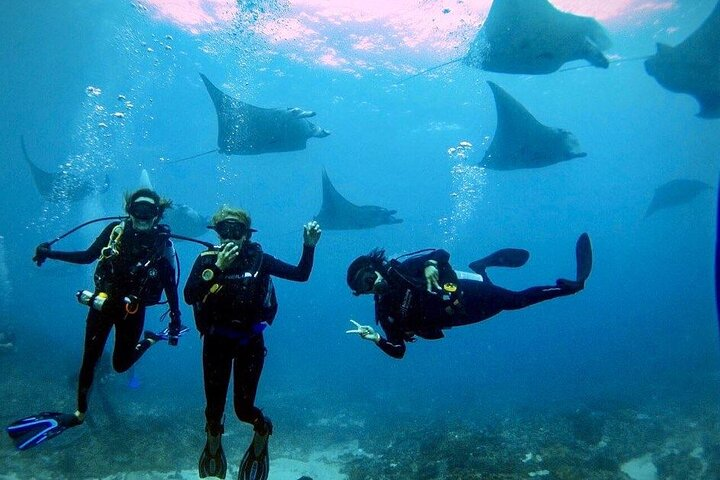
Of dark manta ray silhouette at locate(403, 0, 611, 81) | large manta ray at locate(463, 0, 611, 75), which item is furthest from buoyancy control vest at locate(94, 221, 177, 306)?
large manta ray at locate(463, 0, 611, 75)

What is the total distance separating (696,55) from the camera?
9500 millimetres

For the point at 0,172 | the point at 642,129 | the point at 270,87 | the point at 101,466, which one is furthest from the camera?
the point at 642,129

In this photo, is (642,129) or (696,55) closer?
(696,55)

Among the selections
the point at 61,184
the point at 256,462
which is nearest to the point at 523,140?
the point at 256,462

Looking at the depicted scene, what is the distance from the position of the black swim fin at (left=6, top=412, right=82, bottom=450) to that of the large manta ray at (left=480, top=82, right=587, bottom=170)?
10.7 meters

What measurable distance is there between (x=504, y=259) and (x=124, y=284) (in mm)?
5487

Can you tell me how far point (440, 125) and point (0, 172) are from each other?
1743 inches

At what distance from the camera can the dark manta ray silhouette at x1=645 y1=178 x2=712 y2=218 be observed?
64.8 feet

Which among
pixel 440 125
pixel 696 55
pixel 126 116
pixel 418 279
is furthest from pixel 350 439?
pixel 440 125

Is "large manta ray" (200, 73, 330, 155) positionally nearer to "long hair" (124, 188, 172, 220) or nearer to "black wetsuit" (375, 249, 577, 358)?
"long hair" (124, 188, 172, 220)

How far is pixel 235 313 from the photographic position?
417 cm

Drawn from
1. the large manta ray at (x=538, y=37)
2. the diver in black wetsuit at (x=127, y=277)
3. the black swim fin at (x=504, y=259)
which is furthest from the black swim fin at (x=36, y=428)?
the large manta ray at (x=538, y=37)

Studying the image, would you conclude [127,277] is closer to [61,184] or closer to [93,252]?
[93,252]

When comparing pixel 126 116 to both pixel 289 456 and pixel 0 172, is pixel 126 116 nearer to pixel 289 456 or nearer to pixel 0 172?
pixel 0 172
